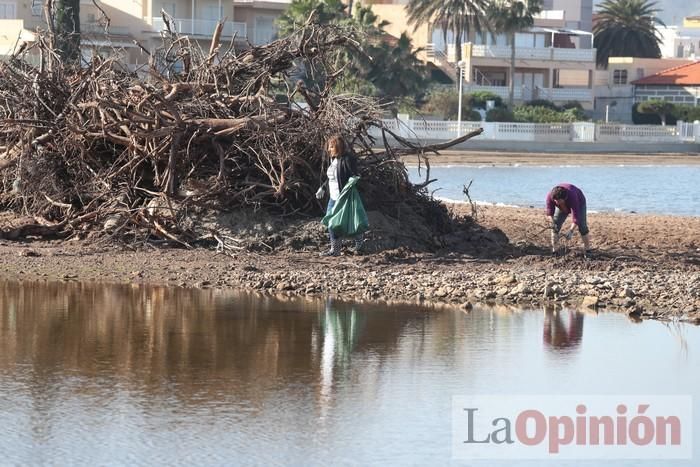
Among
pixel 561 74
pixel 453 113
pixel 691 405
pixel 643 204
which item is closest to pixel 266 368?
pixel 691 405

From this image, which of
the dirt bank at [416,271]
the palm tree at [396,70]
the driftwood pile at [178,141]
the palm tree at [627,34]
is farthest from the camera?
the palm tree at [627,34]

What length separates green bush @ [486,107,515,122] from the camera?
2538 inches

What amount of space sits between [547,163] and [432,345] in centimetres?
4038

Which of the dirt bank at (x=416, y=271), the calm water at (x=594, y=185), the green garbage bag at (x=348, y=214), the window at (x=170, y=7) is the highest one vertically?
the window at (x=170, y=7)

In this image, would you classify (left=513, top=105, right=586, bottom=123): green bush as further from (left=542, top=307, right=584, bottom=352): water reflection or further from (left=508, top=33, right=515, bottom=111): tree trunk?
(left=542, top=307, right=584, bottom=352): water reflection

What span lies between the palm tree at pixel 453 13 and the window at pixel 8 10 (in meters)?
24.7

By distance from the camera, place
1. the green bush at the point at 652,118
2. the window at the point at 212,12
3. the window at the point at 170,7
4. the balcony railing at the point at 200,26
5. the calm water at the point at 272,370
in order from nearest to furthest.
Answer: the calm water at the point at 272,370 < the balcony railing at the point at 200,26 < the window at the point at 170,7 < the window at the point at 212,12 < the green bush at the point at 652,118

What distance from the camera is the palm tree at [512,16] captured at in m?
76.1

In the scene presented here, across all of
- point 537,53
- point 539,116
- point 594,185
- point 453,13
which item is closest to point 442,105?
point 539,116

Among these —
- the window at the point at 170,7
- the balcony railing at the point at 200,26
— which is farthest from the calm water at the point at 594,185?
the window at the point at 170,7

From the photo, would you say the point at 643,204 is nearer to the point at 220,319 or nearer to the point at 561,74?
the point at 220,319

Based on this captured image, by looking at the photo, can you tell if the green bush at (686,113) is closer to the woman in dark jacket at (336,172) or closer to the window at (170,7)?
the window at (170,7)

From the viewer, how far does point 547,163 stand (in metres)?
49.9

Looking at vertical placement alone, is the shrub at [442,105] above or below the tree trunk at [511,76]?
below
